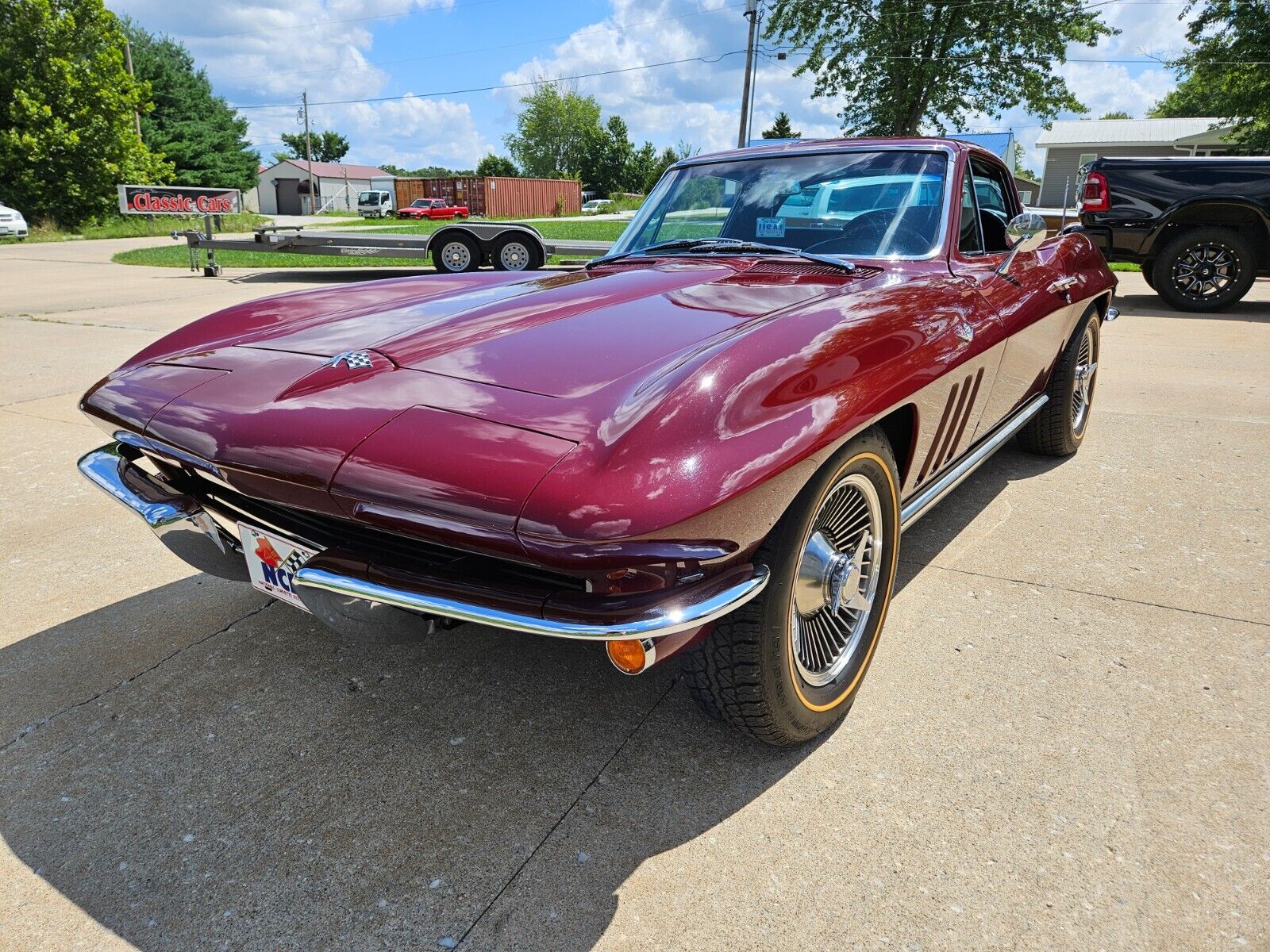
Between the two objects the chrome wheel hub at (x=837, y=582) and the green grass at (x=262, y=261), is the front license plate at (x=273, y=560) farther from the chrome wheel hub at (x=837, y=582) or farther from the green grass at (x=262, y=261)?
the green grass at (x=262, y=261)

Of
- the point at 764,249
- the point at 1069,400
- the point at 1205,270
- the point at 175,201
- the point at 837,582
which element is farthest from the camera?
the point at 175,201

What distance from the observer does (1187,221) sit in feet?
29.4

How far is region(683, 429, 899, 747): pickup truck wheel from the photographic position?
182cm

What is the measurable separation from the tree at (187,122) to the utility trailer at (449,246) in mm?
32340

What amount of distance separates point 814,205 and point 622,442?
191 cm

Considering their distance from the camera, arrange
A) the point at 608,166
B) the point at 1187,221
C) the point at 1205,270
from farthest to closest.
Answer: the point at 608,166, the point at 1205,270, the point at 1187,221

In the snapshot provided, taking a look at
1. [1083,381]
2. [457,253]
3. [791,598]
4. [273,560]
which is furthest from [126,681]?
[457,253]

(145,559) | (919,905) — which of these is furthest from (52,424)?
(919,905)

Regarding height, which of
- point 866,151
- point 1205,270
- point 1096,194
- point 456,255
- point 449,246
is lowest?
point 456,255

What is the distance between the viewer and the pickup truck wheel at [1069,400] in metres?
4.07

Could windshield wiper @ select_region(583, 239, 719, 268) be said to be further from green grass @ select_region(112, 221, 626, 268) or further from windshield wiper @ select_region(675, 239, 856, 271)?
green grass @ select_region(112, 221, 626, 268)

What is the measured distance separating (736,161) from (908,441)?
1.61m

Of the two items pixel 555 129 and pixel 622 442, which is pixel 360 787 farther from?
pixel 555 129

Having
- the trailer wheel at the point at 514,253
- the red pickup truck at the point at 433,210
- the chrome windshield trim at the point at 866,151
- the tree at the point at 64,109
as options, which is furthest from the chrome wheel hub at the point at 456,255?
the red pickup truck at the point at 433,210
